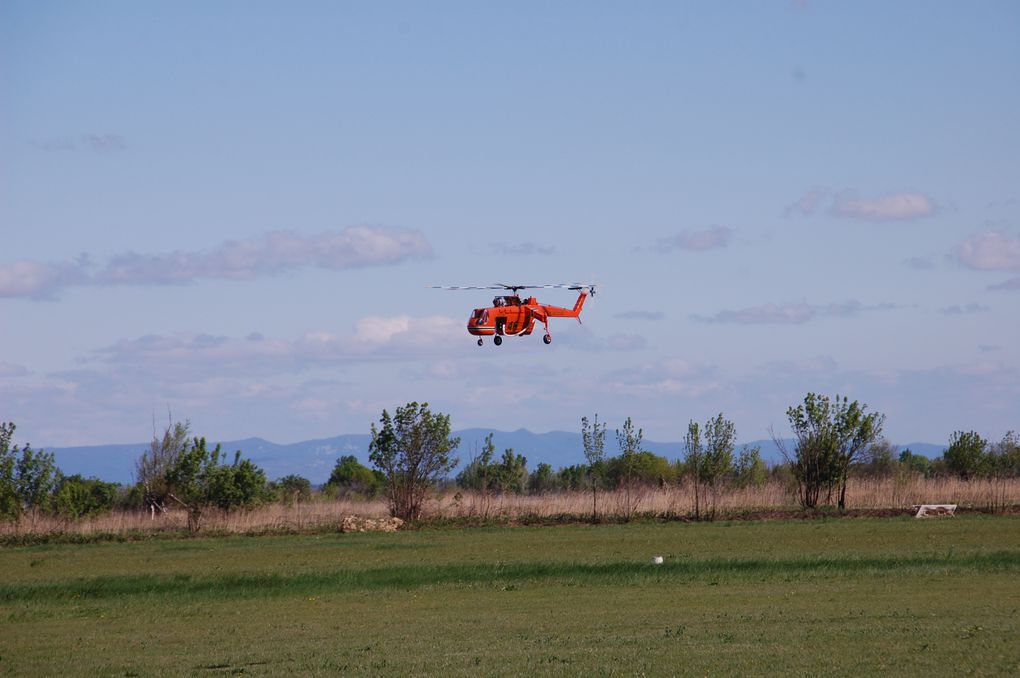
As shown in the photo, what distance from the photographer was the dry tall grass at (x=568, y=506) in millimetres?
63969

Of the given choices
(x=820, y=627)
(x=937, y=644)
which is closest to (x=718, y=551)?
(x=820, y=627)

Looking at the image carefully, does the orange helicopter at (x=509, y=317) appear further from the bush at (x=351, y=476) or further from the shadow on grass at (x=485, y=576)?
the bush at (x=351, y=476)

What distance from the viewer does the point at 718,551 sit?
4544 cm

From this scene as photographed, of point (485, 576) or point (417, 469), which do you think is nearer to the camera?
point (485, 576)

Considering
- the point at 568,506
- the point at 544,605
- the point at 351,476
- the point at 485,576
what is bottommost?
the point at 544,605

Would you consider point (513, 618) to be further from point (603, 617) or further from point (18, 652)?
point (18, 652)

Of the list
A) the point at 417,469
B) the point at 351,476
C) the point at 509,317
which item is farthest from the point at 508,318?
the point at 351,476

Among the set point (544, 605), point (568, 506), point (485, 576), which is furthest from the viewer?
point (568, 506)

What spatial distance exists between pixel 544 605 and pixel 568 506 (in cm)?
3305

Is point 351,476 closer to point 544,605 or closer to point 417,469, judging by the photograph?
point 417,469

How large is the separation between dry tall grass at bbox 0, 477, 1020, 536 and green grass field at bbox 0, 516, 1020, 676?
7466mm

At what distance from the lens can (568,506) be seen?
218 feet

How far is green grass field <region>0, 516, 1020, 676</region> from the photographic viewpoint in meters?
23.9

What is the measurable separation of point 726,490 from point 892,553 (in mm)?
26880
